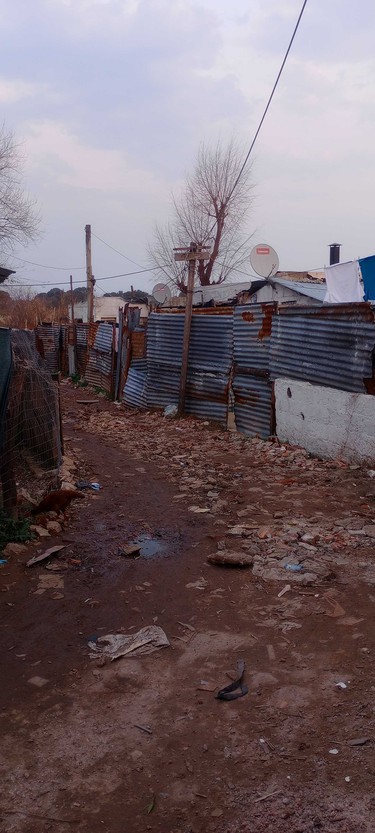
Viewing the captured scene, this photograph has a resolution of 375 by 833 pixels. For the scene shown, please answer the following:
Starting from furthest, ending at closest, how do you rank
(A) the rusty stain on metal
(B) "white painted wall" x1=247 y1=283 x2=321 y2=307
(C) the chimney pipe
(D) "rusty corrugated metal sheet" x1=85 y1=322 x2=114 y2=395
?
(C) the chimney pipe < (B) "white painted wall" x1=247 y1=283 x2=321 y2=307 < (D) "rusty corrugated metal sheet" x1=85 y1=322 x2=114 y2=395 < (A) the rusty stain on metal

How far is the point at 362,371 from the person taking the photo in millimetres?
7609

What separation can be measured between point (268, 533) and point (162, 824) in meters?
3.34

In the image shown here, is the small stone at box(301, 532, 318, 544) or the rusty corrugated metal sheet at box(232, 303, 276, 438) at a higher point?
the rusty corrugated metal sheet at box(232, 303, 276, 438)

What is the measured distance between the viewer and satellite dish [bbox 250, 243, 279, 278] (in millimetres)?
15211

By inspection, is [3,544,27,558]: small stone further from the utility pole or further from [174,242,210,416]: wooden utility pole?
the utility pole

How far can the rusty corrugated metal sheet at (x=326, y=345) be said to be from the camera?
762 cm

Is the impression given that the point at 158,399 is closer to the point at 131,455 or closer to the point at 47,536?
the point at 131,455

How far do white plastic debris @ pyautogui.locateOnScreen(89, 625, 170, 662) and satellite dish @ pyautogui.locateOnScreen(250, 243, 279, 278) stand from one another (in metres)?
12.3

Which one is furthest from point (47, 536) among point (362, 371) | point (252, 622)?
point (362, 371)

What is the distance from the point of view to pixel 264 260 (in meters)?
15.3

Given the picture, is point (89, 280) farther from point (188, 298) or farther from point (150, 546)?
point (150, 546)

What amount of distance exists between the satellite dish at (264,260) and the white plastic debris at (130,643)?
1230cm

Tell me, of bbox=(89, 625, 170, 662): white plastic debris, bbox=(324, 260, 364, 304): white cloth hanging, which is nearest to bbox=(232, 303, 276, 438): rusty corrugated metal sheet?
bbox=(324, 260, 364, 304): white cloth hanging

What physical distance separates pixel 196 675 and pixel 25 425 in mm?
3312
